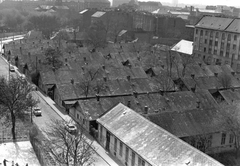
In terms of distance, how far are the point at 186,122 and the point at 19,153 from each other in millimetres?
18237

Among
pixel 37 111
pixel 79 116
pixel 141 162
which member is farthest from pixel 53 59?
pixel 141 162

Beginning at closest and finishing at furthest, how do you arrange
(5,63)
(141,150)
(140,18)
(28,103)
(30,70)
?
(141,150), (28,103), (30,70), (5,63), (140,18)

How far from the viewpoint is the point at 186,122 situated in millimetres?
38531

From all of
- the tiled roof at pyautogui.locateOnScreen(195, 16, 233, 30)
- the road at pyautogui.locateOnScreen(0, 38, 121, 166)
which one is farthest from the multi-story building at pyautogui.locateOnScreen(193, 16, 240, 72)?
the road at pyautogui.locateOnScreen(0, 38, 121, 166)

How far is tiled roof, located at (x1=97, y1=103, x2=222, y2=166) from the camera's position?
28.3 metres

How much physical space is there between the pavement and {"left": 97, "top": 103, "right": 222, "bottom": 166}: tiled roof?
8167 mm

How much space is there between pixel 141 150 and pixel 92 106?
1403 cm

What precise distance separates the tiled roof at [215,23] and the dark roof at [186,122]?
5384 cm

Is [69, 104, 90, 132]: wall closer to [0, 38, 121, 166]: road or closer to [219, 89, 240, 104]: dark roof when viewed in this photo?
[0, 38, 121, 166]: road

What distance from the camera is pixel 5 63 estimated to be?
78938 mm

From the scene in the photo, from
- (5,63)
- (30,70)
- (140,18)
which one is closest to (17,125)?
(30,70)

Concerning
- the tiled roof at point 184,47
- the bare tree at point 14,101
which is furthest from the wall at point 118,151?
the tiled roof at point 184,47

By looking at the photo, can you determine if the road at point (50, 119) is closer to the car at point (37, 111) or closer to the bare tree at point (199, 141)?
the car at point (37, 111)

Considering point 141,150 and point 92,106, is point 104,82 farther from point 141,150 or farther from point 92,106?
point 141,150
